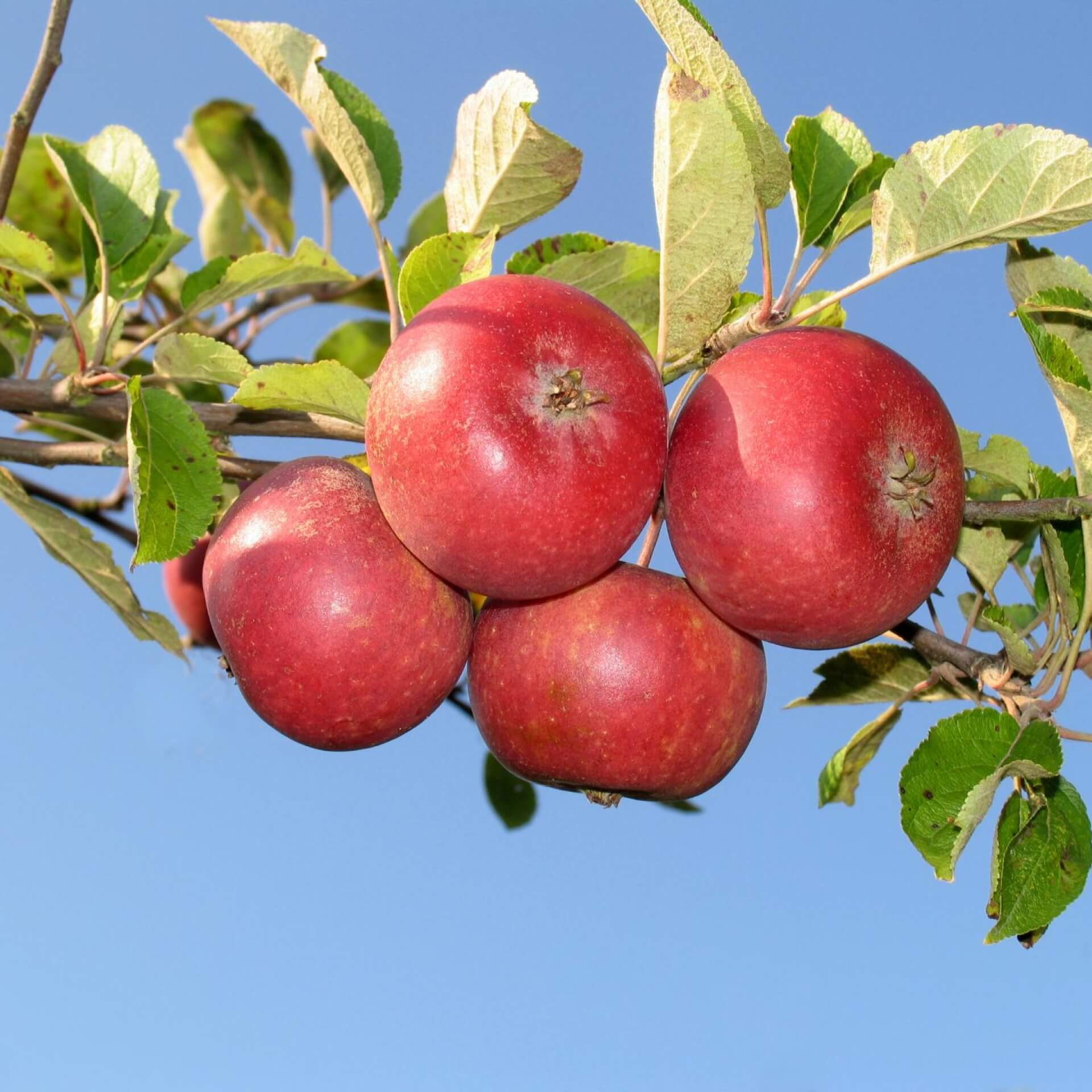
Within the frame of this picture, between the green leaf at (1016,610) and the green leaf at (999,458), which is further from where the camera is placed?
the green leaf at (1016,610)

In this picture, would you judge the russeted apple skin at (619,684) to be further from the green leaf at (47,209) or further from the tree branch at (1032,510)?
the green leaf at (47,209)

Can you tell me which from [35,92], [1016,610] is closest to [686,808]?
[1016,610]

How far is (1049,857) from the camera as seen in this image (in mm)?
1767

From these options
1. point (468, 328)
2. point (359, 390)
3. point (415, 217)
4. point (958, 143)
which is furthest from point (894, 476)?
point (415, 217)

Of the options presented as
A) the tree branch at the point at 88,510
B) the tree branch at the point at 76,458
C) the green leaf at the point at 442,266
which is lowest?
the tree branch at the point at 88,510

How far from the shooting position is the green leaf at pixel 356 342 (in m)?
3.22

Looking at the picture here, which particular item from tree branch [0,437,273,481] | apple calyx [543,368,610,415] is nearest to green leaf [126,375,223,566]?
tree branch [0,437,273,481]

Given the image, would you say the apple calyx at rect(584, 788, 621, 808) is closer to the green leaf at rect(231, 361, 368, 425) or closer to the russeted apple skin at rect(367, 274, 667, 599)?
the russeted apple skin at rect(367, 274, 667, 599)

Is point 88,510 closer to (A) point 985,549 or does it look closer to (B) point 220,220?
(B) point 220,220

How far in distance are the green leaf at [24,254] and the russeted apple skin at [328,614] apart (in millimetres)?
694

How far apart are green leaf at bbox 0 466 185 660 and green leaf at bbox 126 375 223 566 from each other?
433 millimetres

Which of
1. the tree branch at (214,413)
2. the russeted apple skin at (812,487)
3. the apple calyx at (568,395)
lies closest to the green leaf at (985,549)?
the russeted apple skin at (812,487)

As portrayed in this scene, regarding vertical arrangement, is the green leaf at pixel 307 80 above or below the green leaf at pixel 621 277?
above

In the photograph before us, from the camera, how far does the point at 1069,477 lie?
1.82 m
